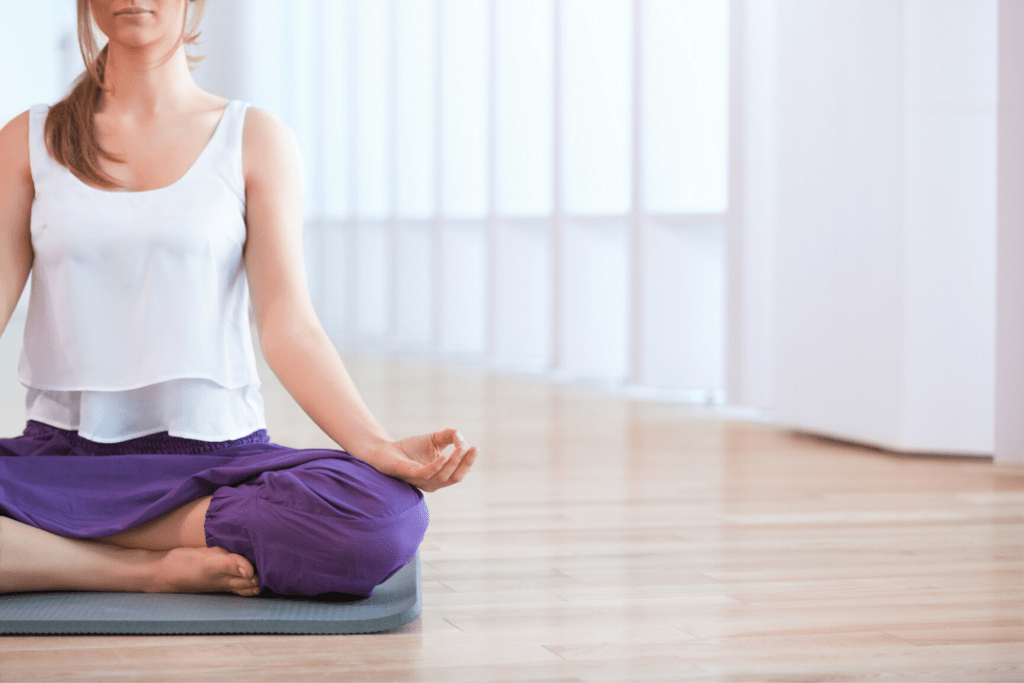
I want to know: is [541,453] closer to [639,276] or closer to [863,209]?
[863,209]

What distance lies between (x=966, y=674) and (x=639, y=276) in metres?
3.33

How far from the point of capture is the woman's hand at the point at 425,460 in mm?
1472

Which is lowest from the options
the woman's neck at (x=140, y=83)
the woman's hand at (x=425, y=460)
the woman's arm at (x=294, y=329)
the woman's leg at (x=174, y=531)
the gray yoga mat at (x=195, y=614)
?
the gray yoga mat at (x=195, y=614)

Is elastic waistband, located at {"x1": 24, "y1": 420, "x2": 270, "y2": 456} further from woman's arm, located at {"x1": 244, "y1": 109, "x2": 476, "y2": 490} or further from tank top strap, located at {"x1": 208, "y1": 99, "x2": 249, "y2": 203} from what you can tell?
tank top strap, located at {"x1": 208, "y1": 99, "x2": 249, "y2": 203}

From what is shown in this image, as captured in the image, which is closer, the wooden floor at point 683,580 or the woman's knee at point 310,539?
the wooden floor at point 683,580

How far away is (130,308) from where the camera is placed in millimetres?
1644

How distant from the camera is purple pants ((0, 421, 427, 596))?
1.50m

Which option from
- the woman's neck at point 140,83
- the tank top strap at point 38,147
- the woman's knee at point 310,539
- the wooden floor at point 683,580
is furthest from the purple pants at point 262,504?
the woman's neck at point 140,83

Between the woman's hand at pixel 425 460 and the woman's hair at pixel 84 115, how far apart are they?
0.53m

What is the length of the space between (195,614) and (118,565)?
16cm

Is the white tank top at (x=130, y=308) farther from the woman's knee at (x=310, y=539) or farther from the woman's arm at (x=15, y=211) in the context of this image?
the woman's knee at (x=310, y=539)

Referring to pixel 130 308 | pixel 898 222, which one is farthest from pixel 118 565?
pixel 898 222

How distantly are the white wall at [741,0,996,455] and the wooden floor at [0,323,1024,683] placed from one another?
17 cm

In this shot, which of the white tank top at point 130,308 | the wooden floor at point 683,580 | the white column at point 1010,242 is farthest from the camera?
the white column at point 1010,242
